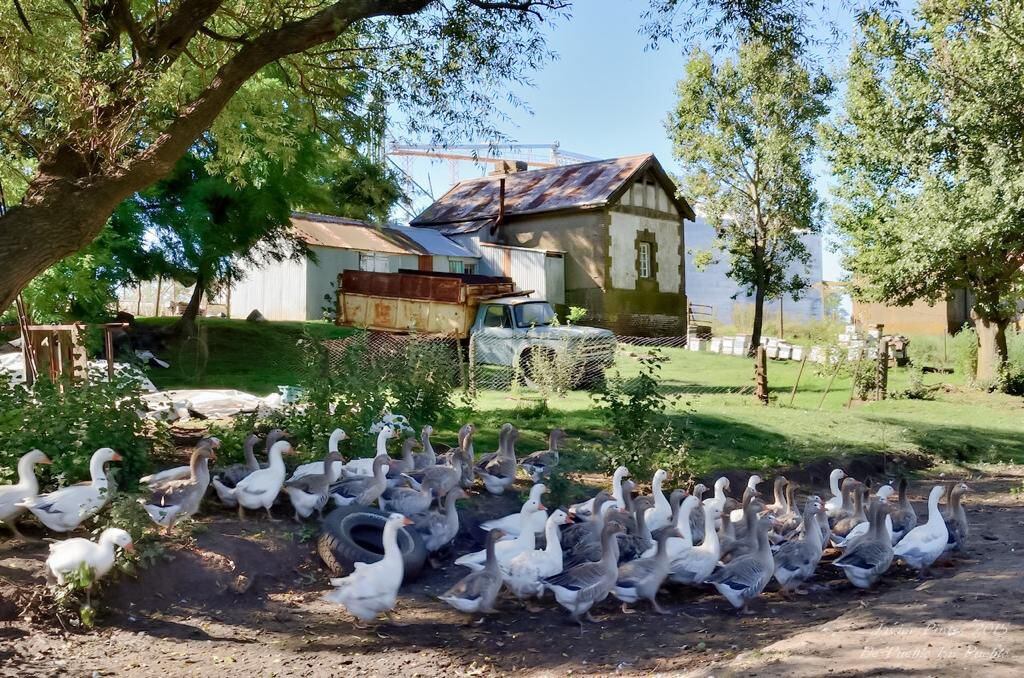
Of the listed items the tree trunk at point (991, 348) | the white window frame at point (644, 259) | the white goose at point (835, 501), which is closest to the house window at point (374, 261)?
the white window frame at point (644, 259)

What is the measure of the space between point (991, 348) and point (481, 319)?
1362cm

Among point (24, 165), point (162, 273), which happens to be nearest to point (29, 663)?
point (24, 165)

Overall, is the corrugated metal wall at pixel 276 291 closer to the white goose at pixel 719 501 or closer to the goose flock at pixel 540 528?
the goose flock at pixel 540 528

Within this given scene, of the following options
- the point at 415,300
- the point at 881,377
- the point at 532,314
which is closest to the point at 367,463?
the point at 532,314

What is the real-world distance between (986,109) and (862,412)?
25.6ft

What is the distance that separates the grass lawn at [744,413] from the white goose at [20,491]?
174 inches

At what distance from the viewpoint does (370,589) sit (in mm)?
7164

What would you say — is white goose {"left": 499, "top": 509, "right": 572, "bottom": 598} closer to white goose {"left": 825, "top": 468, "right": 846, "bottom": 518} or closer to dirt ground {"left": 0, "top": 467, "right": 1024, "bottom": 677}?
dirt ground {"left": 0, "top": 467, "right": 1024, "bottom": 677}

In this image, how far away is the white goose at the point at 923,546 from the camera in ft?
29.5

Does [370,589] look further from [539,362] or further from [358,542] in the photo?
[539,362]

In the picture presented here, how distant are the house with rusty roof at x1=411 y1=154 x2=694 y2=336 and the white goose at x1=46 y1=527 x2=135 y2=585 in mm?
28492

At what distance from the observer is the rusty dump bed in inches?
913

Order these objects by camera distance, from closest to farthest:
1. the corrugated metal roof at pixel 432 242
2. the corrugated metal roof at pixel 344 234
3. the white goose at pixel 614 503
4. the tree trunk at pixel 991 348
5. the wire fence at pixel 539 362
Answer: the white goose at pixel 614 503, the wire fence at pixel 539 362, the tree trunk at pixel 991 348, the corrugated metal roof at pixel 344 234, the corrugated metal roof at pixel 432 242

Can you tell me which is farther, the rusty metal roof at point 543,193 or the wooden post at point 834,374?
the rusty metal roof at point 543,193
